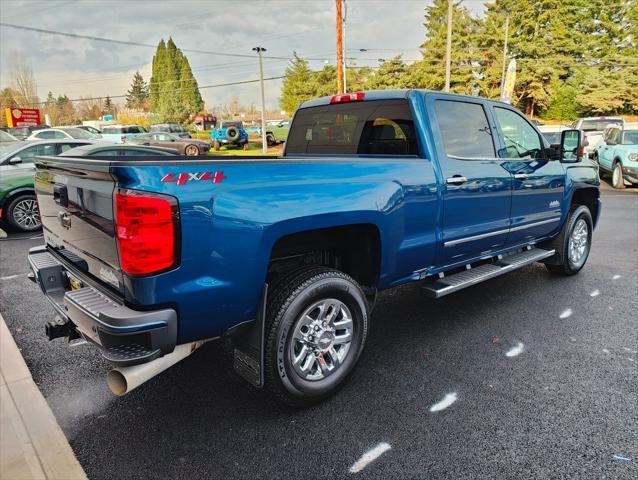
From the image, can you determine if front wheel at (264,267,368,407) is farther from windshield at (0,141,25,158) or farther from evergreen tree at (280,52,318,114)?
evergreen tree at (280,52,318,114)

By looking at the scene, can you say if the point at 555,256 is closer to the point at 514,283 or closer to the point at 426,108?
the point at 514,283

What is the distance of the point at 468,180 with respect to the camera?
3.64 meters

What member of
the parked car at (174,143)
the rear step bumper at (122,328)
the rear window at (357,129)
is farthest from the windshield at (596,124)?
the rear step bumper at (122,328)

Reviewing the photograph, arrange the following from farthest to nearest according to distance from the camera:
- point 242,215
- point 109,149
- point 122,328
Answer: point 109,149, point 242,215, point 122,328

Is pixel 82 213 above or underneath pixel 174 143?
underneath

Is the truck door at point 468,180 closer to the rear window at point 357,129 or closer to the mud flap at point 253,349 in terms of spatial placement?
the rear window at point 357,129

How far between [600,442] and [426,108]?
2475 mm

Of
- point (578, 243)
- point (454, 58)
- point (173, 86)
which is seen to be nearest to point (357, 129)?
point (578, 243)

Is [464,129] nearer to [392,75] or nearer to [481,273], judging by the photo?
[481,273]

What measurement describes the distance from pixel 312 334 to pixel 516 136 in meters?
3.07

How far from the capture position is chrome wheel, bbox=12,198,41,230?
7.96 metres

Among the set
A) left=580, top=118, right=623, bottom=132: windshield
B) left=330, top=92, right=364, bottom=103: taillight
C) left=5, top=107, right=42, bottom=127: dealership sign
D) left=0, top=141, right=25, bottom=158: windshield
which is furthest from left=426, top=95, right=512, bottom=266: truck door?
left=5, top=107, right=42, bottom=127: dealership sign

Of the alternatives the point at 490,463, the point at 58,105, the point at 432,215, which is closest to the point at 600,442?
the point at 490,463

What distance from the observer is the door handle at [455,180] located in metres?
3.46
